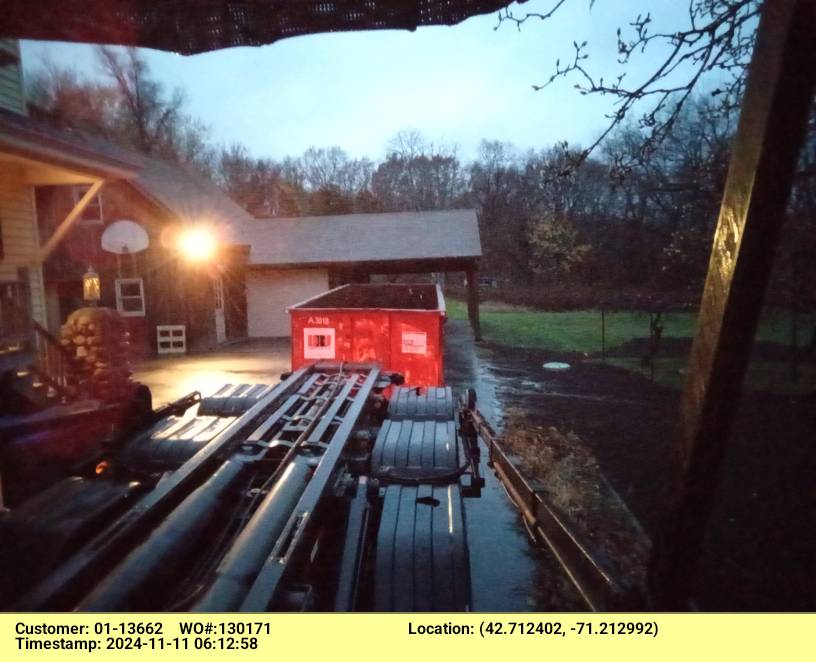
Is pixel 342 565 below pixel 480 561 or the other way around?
the other way around

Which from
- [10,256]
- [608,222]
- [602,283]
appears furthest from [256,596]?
[608,222]

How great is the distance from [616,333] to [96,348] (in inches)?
728

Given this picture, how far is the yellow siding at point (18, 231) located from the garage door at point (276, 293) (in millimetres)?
11216

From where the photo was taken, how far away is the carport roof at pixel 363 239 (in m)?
18.8

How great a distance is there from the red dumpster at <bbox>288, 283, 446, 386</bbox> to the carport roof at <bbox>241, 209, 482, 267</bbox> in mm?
9822

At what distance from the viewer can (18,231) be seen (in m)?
7.89

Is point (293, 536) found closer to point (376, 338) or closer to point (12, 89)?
point (376, 338)

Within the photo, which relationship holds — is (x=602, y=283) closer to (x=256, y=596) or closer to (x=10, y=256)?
(x=10, y=256)

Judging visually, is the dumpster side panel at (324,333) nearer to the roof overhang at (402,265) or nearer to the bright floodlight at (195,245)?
the bright floodlight at (195,245)

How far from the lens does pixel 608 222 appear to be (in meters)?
37.2

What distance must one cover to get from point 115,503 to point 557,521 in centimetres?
225

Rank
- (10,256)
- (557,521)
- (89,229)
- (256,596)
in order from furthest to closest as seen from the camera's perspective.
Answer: (89,229)
(10,256)
(557,521)
(256,596)

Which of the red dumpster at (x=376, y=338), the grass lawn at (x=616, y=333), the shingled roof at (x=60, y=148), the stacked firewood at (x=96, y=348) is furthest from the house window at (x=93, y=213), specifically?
the grass lawn at (x=616, y=333)

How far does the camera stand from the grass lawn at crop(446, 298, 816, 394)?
Answer: 11.7 m
